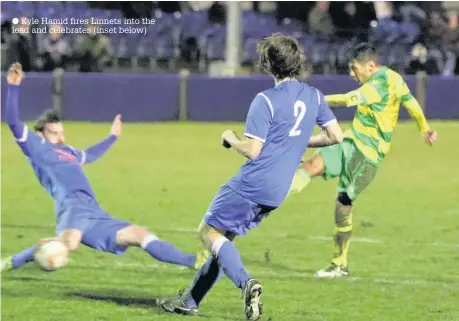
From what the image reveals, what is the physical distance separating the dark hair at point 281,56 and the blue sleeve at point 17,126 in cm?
214

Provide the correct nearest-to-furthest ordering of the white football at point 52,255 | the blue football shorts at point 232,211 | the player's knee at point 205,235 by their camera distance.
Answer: the blue football shorts at point 232,211
the player's knee at point 205,235
the white football at point 52,255

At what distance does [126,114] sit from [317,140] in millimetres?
16901

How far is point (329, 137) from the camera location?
7.48 metres

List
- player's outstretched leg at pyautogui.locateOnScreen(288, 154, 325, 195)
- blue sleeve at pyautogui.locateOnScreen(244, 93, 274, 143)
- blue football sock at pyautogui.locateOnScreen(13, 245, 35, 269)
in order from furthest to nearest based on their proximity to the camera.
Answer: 1. player's outstretched leg at pyautogui.locateOnScreen(288, 154, 325, 195)
2. blue football sock at pyautogui.locateOnScreen(13, 245, 35, 269)
3. blue sleeve at pyautogui.locateOnScreen(244, 93, 274, 143)

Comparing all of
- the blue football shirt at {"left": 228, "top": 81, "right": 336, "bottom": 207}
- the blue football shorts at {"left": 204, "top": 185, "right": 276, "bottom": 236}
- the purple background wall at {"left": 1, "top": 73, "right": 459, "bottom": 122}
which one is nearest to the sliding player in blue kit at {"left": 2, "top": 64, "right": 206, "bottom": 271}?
the blue football shorts at {"left": 204, "top": 185, "right": 276, "bottom": 236}

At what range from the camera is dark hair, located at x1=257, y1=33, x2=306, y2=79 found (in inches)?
282

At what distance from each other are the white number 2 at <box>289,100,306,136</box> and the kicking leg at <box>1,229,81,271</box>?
2.10 m

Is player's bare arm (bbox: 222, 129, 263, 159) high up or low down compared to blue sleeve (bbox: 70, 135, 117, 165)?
up

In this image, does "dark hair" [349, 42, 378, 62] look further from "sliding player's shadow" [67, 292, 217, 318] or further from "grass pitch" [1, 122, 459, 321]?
"sliding player's shadow" [67, 292, 217, 318]

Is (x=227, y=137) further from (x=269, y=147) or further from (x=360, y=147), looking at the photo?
(x=360, y=147)

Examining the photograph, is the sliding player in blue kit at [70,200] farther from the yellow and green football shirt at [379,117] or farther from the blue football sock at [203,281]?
the yellow and green football shirt at [379,117]

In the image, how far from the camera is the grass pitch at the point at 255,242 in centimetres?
825

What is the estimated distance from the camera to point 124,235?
333 inches

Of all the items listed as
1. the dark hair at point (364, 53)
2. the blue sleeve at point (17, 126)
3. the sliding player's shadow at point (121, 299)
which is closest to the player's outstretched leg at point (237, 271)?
the sliding player's shadow at point (121, 299)
